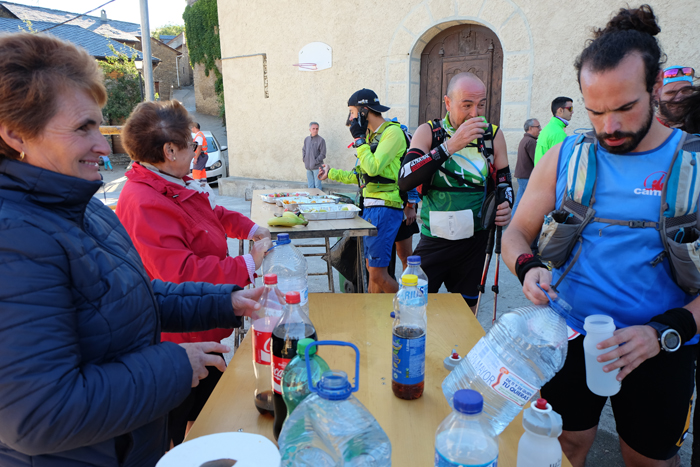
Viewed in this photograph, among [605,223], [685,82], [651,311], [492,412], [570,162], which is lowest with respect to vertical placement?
[492,412]

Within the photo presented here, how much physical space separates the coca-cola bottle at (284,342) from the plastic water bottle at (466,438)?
0.44m

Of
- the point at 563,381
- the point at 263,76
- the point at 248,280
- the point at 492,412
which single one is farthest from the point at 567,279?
the point at 263,76

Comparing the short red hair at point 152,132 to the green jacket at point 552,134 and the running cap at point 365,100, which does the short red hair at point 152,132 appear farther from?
the green jacket at point 552,134

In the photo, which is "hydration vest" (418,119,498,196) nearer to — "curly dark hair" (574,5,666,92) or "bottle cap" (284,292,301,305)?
"curly dark hair" (574,5,666,92)

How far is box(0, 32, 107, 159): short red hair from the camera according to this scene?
0.98 metres

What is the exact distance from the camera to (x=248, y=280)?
7.14 ft

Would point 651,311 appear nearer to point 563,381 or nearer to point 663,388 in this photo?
point 663,388

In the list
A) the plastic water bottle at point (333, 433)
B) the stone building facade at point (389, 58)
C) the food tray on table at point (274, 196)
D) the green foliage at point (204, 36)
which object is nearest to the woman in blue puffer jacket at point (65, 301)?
the plastic water bottle at point (333, 433)

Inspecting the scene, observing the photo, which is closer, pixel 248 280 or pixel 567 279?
pixel 567 279

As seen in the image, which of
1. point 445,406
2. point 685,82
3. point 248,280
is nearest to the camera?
point 445,406

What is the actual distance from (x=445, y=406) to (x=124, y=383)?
0.94 metres

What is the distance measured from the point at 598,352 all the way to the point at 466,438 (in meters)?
0.71

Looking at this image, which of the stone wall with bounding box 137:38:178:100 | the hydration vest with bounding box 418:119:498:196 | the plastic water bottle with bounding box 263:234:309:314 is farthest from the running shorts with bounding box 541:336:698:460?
the stone wall with bounding box 137:38:178:100

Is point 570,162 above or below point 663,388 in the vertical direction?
above
